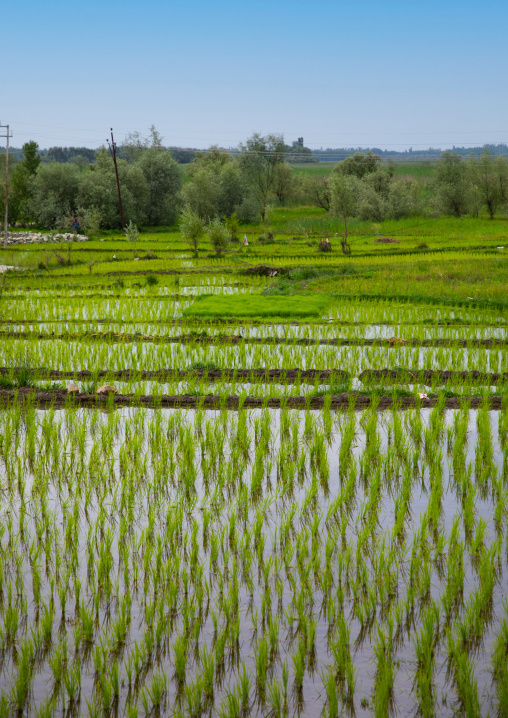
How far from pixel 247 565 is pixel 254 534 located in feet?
1.39

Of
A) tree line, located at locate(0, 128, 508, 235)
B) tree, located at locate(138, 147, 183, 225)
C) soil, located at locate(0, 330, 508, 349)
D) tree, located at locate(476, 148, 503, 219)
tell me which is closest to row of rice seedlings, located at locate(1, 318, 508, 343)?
soil, located at locate(0, 330, 508, 349)

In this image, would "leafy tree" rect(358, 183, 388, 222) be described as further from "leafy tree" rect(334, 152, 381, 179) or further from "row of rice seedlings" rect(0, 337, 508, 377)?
"row of rice seedlings" rect(0, 337, 508, 377)

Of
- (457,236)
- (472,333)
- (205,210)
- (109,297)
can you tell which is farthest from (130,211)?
(472,333)

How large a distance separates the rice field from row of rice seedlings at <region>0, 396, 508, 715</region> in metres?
0.02

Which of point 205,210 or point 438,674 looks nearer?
point 438,674

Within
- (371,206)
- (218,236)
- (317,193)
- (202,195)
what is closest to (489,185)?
(371,206)

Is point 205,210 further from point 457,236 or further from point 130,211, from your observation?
point 457,236

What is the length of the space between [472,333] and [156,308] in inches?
296

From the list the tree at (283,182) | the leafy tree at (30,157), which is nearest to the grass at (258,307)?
the tree at (283,182)

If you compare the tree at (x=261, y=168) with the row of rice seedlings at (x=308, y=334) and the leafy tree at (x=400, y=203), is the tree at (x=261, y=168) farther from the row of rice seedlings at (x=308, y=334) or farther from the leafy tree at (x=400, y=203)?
the row of rice seedlings at (x=308, y=334)

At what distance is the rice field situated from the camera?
11.1 ft

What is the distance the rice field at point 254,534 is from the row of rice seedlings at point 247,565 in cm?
2

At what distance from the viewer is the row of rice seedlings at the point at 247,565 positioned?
133 inches

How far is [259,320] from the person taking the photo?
15.4m
